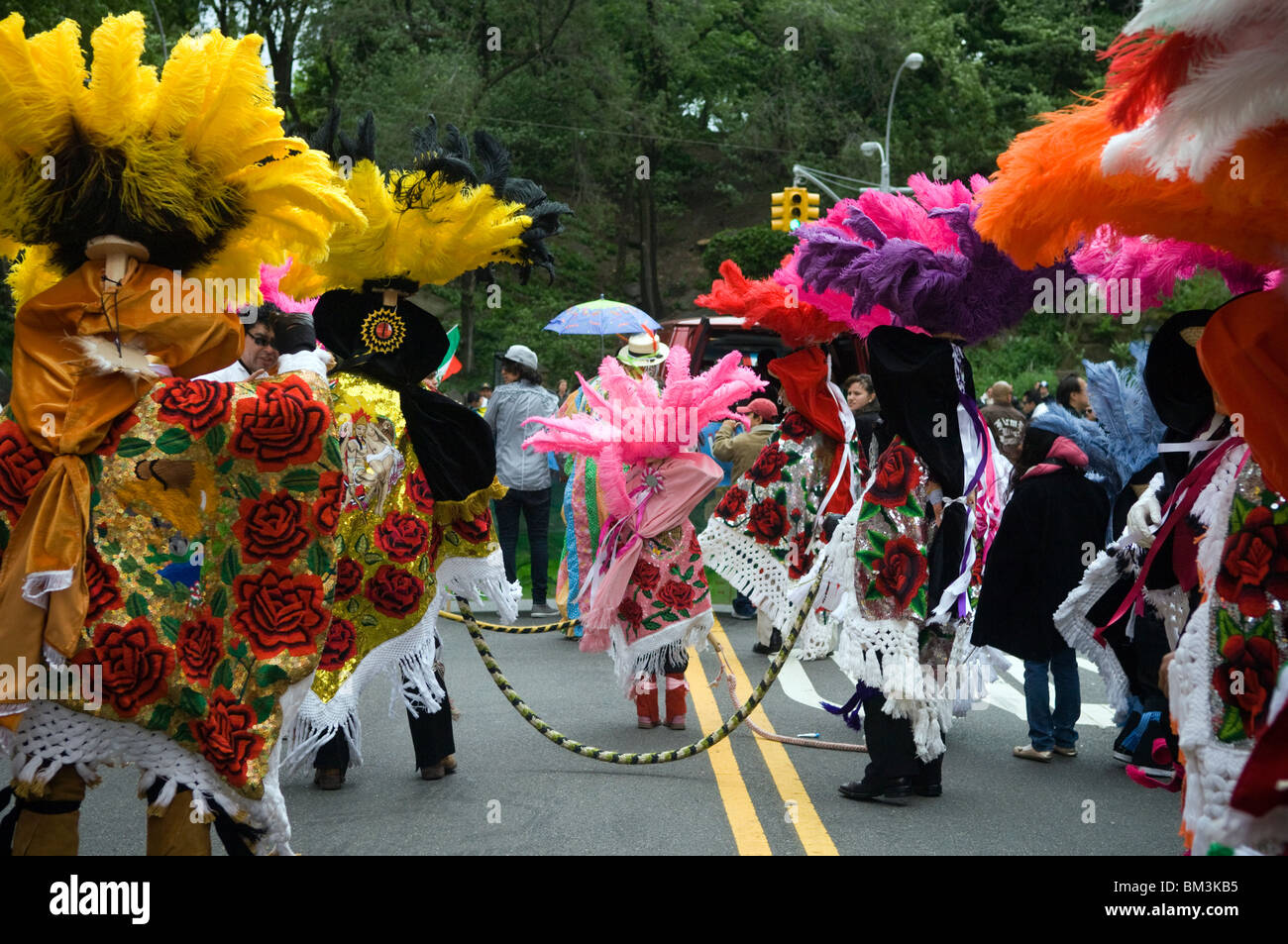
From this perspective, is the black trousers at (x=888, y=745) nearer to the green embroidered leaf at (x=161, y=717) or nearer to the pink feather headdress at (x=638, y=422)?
the pink feather headdress at (x=638, y=422)

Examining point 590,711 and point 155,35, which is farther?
point 155,35

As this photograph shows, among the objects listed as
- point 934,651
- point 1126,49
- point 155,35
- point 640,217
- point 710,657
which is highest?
point 155,35

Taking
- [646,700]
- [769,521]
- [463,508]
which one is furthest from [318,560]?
[769,521]

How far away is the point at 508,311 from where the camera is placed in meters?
34.0

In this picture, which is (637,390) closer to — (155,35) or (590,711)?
(590,711)

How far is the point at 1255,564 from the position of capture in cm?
298

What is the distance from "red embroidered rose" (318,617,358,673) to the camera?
580 centimetres

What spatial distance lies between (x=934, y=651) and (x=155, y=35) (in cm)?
2531

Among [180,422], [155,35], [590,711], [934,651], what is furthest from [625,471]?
[155,35]

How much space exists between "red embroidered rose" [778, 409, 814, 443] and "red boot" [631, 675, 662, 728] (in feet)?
7.71

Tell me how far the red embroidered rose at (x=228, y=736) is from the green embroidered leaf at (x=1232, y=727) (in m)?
2.65

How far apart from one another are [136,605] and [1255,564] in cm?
299

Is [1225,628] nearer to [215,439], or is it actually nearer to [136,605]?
[215,439]

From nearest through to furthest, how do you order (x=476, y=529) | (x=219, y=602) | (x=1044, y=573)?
(x=219, y=602) < (x=476, y=529) < (x=1044, y=573)
